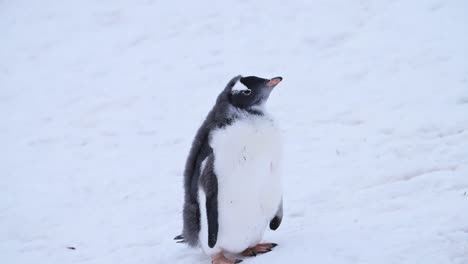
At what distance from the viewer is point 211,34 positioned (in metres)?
10.5

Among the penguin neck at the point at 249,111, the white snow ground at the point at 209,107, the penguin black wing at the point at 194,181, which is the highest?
the penguin neck at the point at 249,111

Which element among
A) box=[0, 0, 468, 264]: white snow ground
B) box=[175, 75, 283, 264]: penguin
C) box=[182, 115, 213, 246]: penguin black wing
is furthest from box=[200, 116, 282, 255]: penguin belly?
box=[0, 0, 468, 264]: white snow ground

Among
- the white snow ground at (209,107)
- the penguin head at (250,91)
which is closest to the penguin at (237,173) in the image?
the penguin head at (250,91)

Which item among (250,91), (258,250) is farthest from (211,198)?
(250,91)

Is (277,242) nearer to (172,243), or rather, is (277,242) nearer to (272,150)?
(272,150)

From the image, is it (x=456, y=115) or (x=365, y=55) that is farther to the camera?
(x=365, y=55)

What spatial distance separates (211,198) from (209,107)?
469 cm

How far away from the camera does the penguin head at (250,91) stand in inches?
150

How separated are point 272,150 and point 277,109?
13.2 feet

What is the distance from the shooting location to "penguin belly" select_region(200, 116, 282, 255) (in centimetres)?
370

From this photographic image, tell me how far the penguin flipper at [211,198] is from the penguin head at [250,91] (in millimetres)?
385

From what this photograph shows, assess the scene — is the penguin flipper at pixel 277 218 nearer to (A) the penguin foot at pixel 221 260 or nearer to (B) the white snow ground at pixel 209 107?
(B) the white snow ground at pixel 209 107

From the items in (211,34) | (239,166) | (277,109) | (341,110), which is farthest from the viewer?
(211,34)

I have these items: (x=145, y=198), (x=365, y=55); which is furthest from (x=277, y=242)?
(x=365, y=55)
